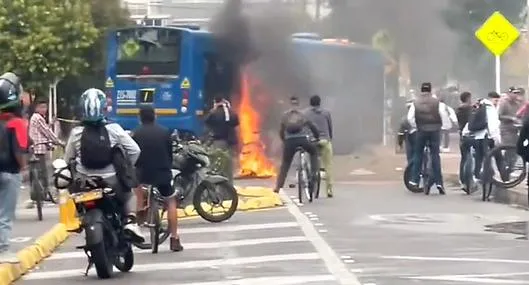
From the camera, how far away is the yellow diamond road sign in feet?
89.7

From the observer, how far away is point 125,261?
13352mm

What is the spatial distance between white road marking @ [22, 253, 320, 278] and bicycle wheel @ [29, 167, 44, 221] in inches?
225

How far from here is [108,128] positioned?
13109mm

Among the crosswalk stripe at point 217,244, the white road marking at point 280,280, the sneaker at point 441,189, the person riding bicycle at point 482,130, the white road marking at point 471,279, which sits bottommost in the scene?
the sneaker at point 441,189

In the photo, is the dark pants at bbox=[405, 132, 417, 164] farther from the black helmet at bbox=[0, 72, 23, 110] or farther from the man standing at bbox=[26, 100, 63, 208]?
the black helmet at bbox=[0, 72, 23, 110]

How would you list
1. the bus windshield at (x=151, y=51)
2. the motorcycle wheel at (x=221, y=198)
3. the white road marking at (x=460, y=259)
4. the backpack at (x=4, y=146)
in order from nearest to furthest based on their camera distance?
the backpack at (x=4, y=146) → the white road marking at (x=460, y=259) → the motorcycle wheel at (x=221, y=198) → the bus windshield at (x=151, y=51)

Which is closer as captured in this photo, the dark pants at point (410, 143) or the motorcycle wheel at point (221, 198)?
the motorcycle wheel at point (221, 198)

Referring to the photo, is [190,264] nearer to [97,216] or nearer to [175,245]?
[175,245]

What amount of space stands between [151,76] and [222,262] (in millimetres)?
18154

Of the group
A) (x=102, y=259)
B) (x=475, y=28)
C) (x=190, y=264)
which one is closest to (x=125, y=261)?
(x=102, y=259)

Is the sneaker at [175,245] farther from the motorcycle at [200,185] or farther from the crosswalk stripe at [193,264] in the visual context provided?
the motorcycle at [200,185]

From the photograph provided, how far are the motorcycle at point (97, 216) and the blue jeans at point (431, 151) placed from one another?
1132cm

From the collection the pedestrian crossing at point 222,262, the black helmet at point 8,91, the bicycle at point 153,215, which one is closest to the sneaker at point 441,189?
the pedestrian crossing at point 222,262

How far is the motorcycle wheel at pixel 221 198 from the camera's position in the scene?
18297 millimetres
